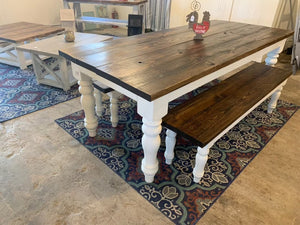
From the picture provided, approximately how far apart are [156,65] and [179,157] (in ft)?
2.37

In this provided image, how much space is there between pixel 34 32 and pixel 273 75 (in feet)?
9.19

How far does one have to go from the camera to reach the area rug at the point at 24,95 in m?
2.16

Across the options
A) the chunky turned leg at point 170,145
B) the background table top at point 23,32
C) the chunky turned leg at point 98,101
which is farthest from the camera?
the background table top at point 23,32

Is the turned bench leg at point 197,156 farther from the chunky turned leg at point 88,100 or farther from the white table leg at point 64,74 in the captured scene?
the white table leg at point 64,74

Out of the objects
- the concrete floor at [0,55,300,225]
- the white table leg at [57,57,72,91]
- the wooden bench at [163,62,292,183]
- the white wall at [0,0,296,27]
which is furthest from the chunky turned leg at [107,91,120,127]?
the white wall at [0,0,296,27]

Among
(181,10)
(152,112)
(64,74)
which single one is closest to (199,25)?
(152,112)

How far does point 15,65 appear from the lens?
122 inches

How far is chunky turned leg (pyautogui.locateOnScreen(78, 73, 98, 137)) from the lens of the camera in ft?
5.02

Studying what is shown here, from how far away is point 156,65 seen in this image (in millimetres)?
1271

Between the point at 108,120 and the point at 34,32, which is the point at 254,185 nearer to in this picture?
the point at 108,120

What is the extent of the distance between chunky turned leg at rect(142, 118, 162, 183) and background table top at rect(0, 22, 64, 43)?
2229mm

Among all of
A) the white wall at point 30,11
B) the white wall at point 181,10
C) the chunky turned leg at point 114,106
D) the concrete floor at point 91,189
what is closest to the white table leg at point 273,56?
the concrete floor at point 91,189

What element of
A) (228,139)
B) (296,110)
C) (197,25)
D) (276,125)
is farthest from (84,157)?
(296,110)

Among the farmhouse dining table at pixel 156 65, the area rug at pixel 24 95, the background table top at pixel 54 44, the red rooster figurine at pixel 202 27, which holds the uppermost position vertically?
the red rooster figurine at pixel 202 27
